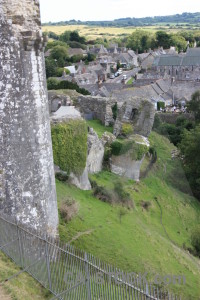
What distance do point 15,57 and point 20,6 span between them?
1.47 m

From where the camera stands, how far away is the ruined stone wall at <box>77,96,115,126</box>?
101 feet

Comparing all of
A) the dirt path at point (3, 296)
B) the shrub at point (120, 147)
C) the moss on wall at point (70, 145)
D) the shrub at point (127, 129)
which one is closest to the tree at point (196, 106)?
the shrub at point (127, 129)

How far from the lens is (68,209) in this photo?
1527 centimetres

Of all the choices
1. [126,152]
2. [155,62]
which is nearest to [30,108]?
[126,152]

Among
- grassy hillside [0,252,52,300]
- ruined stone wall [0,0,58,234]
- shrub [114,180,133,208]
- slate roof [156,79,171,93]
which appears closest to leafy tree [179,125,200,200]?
shrub [114,180,133,208]

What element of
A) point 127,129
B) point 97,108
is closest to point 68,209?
point 127,129

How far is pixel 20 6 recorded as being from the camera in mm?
11281

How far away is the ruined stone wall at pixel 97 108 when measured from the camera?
3081 cm

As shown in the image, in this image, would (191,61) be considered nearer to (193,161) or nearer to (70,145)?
(193,161)

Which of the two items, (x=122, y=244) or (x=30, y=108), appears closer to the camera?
(x=30, y=108)

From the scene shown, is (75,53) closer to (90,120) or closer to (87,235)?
(90,120)

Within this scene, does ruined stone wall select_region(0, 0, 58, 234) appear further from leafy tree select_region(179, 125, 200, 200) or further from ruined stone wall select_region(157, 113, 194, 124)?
ruined stone wall select_region(157, 113, 194, 124)

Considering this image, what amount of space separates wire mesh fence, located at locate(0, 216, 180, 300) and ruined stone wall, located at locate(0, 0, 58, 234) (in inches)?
43.5

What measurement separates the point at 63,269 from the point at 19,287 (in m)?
1.37
